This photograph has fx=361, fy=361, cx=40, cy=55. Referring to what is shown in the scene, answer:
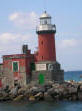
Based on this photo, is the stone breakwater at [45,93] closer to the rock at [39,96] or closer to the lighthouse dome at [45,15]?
the rock at [39,96]

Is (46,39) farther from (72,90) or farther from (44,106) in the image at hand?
(44,106)

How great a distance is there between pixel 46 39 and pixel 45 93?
8763 mm

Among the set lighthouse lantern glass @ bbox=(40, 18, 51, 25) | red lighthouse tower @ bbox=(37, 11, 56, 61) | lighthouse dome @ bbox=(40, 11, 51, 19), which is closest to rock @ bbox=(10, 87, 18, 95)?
red lighthouse tower @ bbox=(37, 11, 56, 61)

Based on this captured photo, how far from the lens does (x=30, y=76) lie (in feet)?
159

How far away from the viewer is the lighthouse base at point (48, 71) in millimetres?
47178

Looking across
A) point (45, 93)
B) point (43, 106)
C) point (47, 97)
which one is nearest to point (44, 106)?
point (43, 106)

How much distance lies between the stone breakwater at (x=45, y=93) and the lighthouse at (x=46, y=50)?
2742 millimetres

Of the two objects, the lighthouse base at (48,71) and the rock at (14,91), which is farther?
the lighthouse base at (48,71)

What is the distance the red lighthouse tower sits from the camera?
4834 centimetres

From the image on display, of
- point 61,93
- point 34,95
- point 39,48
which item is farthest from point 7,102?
point 39,48

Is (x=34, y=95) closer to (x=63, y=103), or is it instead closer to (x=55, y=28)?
(x=63, y=103)

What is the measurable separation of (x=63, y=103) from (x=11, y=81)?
35.1ft

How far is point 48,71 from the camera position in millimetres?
47156

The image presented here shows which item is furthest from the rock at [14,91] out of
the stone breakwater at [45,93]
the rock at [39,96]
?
the rock at [39,96]
